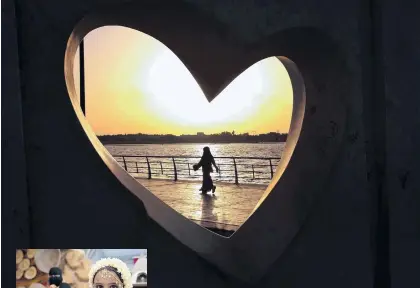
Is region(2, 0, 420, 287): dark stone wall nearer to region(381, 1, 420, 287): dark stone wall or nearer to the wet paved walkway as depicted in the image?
region(381, 1, 420, 287): dark stone wall

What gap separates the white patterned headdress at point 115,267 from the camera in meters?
2.33

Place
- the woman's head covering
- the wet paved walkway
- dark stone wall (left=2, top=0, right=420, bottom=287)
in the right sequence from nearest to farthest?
dark stone wall (left=2, top=0, right=420, bottom=287), the wet paved walkway, the woman's head covering

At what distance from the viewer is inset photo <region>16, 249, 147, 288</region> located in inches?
91.9

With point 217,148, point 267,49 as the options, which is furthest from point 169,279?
point 217,148

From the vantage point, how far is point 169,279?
92.9 inches

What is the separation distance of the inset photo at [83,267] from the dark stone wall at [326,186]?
4cm

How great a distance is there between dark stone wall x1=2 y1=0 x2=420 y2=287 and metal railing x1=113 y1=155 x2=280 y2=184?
4.13 m

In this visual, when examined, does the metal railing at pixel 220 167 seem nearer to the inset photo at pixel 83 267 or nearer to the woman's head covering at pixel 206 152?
the woman's head covering at pixel 206 152

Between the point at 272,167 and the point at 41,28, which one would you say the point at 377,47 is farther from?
the point at 272,167

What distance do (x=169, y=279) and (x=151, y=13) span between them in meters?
1.31

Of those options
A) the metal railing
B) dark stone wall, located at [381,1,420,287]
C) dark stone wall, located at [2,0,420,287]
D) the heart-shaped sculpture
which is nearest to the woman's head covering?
the metal railing

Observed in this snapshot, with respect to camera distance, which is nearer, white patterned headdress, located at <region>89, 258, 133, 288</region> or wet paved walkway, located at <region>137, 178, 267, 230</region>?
white patterned headdress, located at <region>89, 258, 133, 288</region>

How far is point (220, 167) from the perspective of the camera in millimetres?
7773

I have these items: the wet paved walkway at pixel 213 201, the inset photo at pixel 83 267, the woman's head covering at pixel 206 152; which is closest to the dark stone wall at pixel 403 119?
the inset photo at pixel 83 267
